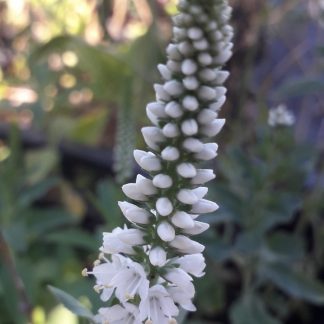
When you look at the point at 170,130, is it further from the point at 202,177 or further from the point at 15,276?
the point at 15,276

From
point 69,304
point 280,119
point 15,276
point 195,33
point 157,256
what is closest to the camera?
point 195,33

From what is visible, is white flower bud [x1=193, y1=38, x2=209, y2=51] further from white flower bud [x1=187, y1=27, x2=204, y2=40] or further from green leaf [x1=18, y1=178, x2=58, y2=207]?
green leaf [x1=18, y1=178, x2=58, y2=207]

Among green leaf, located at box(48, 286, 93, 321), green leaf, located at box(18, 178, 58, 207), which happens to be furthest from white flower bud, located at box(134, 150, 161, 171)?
green leaf, located at box(18, 178, 58, 207)

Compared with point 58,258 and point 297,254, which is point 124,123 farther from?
point 58,258

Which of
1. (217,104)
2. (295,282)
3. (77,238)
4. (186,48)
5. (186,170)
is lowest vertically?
(295,282)

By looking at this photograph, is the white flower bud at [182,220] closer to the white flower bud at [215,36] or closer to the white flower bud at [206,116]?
the white flower bud at [206,116]

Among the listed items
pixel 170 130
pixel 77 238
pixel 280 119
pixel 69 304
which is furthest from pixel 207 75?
pixel 77 238

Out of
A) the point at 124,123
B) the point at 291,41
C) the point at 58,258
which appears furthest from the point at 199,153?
the point at 291,41

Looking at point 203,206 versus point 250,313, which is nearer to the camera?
point 203,206
